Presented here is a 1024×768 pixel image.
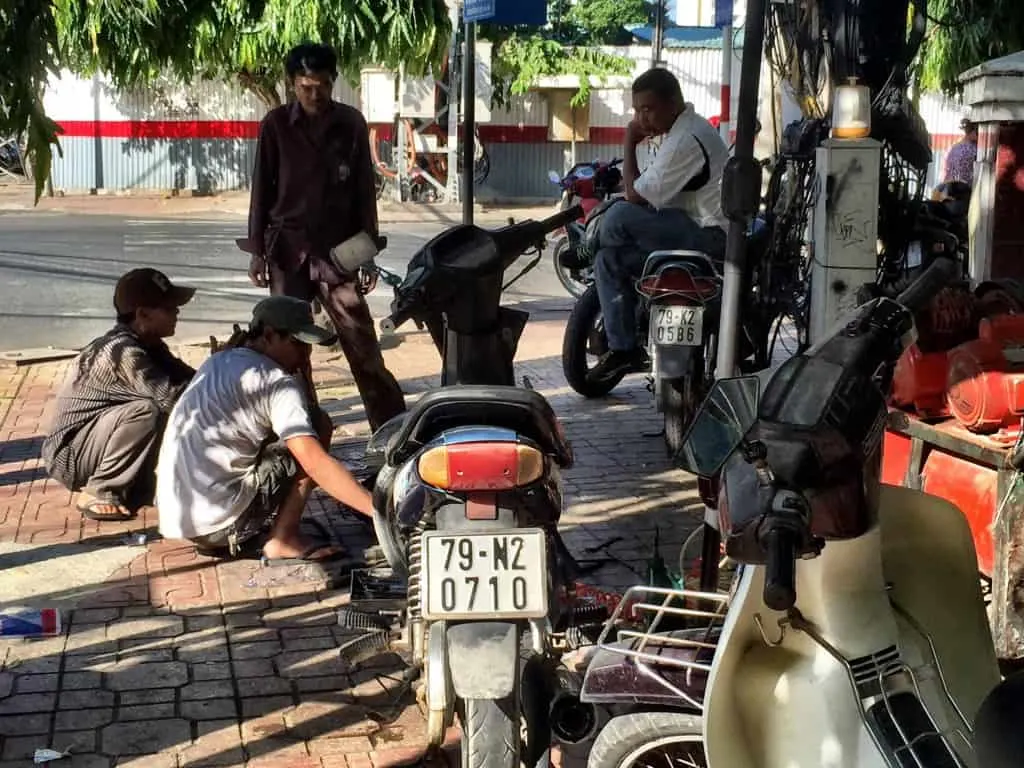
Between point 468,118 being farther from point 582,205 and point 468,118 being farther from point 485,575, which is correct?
point 582,205

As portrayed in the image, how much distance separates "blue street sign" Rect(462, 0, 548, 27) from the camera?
6723 millimetres

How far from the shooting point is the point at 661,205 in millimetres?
7191

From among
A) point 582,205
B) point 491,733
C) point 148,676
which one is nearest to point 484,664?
point 491,733

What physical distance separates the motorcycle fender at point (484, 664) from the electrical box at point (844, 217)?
334 cm

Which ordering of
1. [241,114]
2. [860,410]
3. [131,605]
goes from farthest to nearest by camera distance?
1. [241,114]
2. [131,605]
3. [860,410]

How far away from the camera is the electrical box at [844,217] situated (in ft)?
19.6

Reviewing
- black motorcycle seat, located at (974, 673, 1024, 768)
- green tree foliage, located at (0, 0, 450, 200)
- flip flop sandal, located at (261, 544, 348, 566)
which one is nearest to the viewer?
black motorcycle seat, located at (974, 673, 1024, 768)

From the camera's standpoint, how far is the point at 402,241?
1909 cm

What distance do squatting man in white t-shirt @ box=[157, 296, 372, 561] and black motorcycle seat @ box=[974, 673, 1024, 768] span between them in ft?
11.3

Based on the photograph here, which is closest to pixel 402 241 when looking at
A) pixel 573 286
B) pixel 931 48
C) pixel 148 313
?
pixel 573 286

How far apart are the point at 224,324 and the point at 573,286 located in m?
3.73

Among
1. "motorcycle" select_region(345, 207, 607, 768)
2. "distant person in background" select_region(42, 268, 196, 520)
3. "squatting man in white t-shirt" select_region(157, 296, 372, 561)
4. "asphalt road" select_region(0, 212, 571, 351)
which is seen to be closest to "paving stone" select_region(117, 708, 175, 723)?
"motorcycle" select_region(345, 207, 607, 768)

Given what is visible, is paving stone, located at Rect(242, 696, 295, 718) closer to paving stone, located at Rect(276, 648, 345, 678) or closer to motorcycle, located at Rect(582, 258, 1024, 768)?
paving stone, located at Rect(276, 648, 345, 678)

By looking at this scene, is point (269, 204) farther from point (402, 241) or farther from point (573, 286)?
point (402, 241)
